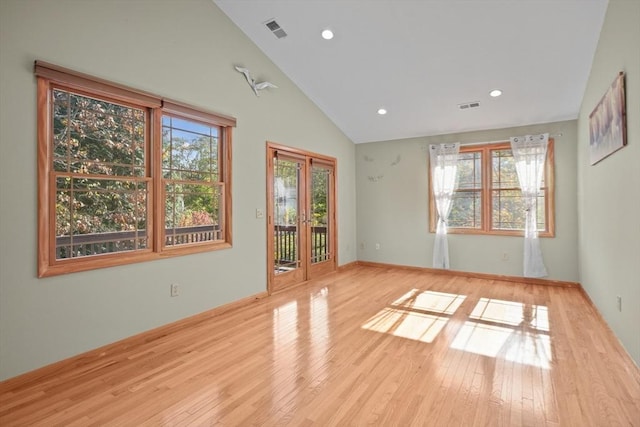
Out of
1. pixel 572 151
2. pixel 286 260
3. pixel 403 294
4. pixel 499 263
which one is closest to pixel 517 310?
pixel 403 294

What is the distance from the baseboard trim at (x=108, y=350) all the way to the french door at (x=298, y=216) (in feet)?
3.53

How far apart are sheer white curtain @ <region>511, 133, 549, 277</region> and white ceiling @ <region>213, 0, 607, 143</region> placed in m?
0.38

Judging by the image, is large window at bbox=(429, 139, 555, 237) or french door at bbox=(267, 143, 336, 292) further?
large window at bbox=(429, 139, 555, 237)

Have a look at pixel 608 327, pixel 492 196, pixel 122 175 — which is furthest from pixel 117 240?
pixel 492 196

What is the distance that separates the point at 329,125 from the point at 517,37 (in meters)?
3.05

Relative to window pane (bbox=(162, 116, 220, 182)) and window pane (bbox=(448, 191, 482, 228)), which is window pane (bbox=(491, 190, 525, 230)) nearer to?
window pane (bbox=(448, 191, 482, 228))

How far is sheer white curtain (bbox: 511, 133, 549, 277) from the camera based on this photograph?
199 inches

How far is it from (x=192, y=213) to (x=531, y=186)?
15.9ft

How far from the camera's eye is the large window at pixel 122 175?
2.53 meters

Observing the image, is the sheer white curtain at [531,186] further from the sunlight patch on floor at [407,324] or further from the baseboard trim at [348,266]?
the baseboard trim at [348,266]

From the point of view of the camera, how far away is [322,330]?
10.8 ft

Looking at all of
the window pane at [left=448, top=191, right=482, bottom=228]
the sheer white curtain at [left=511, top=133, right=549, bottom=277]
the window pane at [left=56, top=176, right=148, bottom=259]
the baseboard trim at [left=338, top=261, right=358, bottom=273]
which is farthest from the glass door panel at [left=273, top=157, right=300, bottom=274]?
the sheer white curtain at [left=511, top=133, right=549, bottom=277]

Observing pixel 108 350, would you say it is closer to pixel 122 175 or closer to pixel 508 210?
pixel 122 175

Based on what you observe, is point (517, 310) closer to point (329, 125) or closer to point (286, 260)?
point (286, 260)
